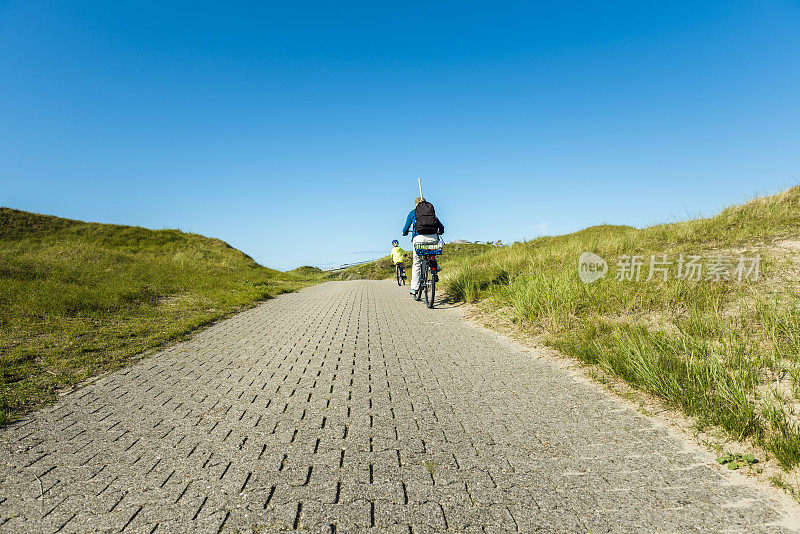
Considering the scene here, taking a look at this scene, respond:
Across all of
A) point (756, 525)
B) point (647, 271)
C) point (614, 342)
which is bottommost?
point (756, 525)

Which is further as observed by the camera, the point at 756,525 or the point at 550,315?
the point at 550,315

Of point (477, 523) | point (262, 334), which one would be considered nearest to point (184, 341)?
point (262, 334)

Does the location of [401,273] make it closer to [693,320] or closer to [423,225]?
[423,225]

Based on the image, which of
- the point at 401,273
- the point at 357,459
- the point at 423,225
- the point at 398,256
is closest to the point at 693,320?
the point at 357,459

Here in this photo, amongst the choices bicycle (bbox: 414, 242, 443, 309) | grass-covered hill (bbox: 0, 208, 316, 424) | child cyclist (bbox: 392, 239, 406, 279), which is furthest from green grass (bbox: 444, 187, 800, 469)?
child cyclist (bbox: 392, 239, 406, 279)

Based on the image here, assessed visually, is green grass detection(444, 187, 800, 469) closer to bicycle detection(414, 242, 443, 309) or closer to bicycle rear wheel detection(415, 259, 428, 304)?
bicycle detection(414, 242, 443, 309)

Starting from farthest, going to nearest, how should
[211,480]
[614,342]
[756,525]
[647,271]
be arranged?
[647,271] < [614,342] < [211,480] < [756,525]

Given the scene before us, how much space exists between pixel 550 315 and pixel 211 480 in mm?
5604

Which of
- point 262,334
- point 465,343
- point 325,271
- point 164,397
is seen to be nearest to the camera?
point 164,397

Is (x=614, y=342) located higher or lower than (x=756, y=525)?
higher

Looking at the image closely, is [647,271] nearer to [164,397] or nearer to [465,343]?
[465,343]

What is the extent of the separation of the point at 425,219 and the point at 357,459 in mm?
→ 8139

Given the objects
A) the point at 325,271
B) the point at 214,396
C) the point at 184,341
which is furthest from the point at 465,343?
the point at 325,271

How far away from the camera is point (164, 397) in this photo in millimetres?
4035
